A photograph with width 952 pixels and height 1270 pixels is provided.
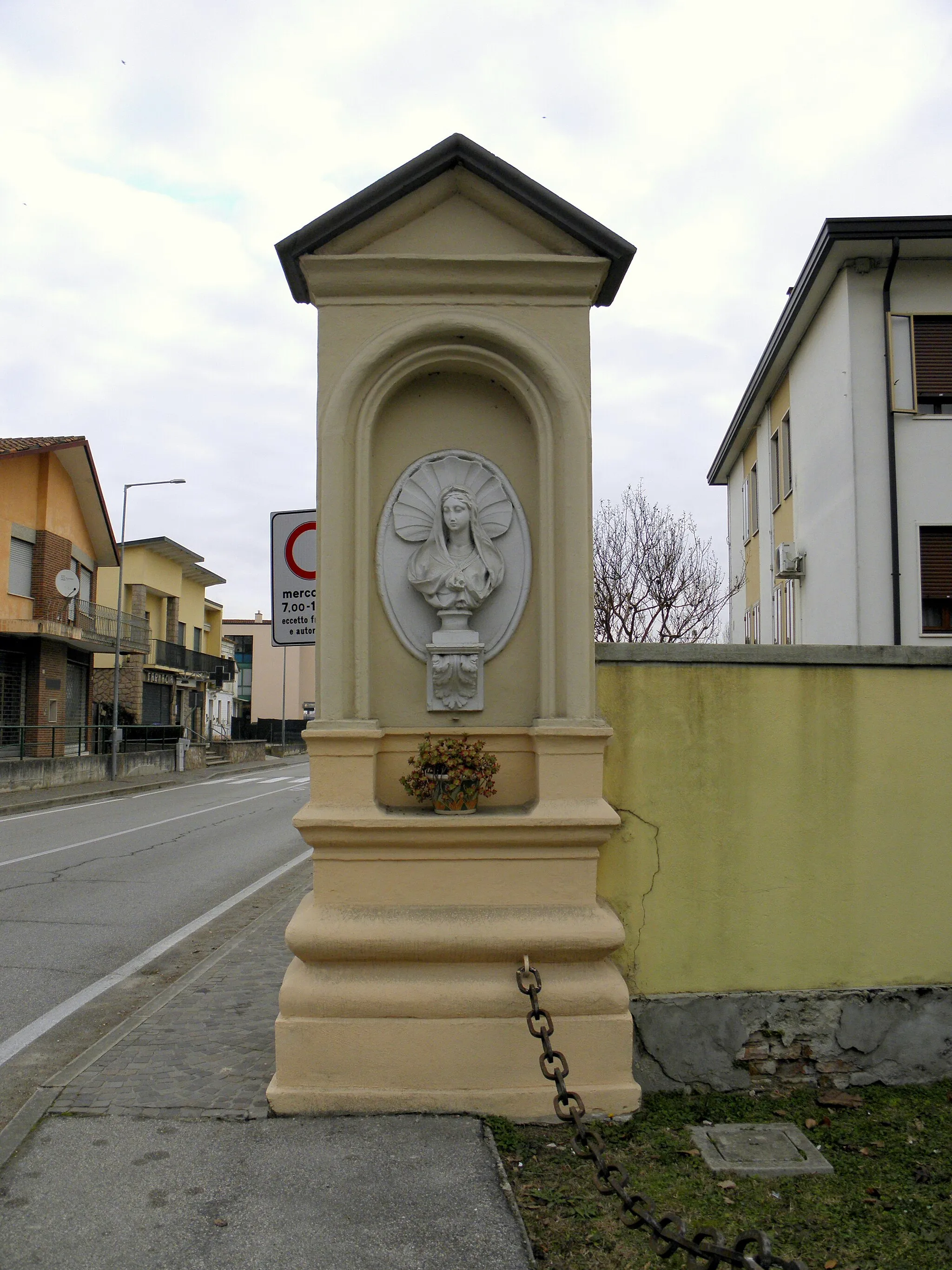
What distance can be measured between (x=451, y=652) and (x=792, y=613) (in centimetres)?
1480

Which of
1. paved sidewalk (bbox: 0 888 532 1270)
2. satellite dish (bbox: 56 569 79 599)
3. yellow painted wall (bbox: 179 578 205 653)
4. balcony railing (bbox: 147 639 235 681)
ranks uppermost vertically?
yellow painted wall (bbox: 179 578 205 653)

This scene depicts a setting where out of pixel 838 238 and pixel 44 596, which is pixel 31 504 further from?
pixel 838 238

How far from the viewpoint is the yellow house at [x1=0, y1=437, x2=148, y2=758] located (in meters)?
28.0

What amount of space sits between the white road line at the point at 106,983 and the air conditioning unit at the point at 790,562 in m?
10.4

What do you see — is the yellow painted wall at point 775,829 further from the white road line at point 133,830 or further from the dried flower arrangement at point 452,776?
the white road line at point 133,830

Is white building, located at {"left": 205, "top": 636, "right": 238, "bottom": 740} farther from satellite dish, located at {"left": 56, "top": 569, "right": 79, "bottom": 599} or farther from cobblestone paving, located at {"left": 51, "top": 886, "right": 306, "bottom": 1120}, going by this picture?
cobblestone paving, located at {"left": 51, "top": 886, "right": 306, "bottom": 1120}

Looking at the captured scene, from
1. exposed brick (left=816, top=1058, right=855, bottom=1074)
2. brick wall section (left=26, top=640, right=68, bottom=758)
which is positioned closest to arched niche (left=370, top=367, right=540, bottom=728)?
exposed brick (left=816, top=1058, right=855, bottom=1074)

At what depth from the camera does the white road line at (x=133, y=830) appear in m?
13.8

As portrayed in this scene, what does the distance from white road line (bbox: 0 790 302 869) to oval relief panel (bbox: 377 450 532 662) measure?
33.6 ft

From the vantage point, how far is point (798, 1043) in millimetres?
4723

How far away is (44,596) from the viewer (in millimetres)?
29766

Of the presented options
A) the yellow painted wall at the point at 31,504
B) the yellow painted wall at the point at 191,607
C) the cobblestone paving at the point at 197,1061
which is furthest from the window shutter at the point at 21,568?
the cobblestone paving at the point at 197,1061

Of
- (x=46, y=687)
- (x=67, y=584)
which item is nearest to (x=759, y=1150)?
(x=67, y=584)

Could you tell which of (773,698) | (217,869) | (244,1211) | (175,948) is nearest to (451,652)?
(773,698)
